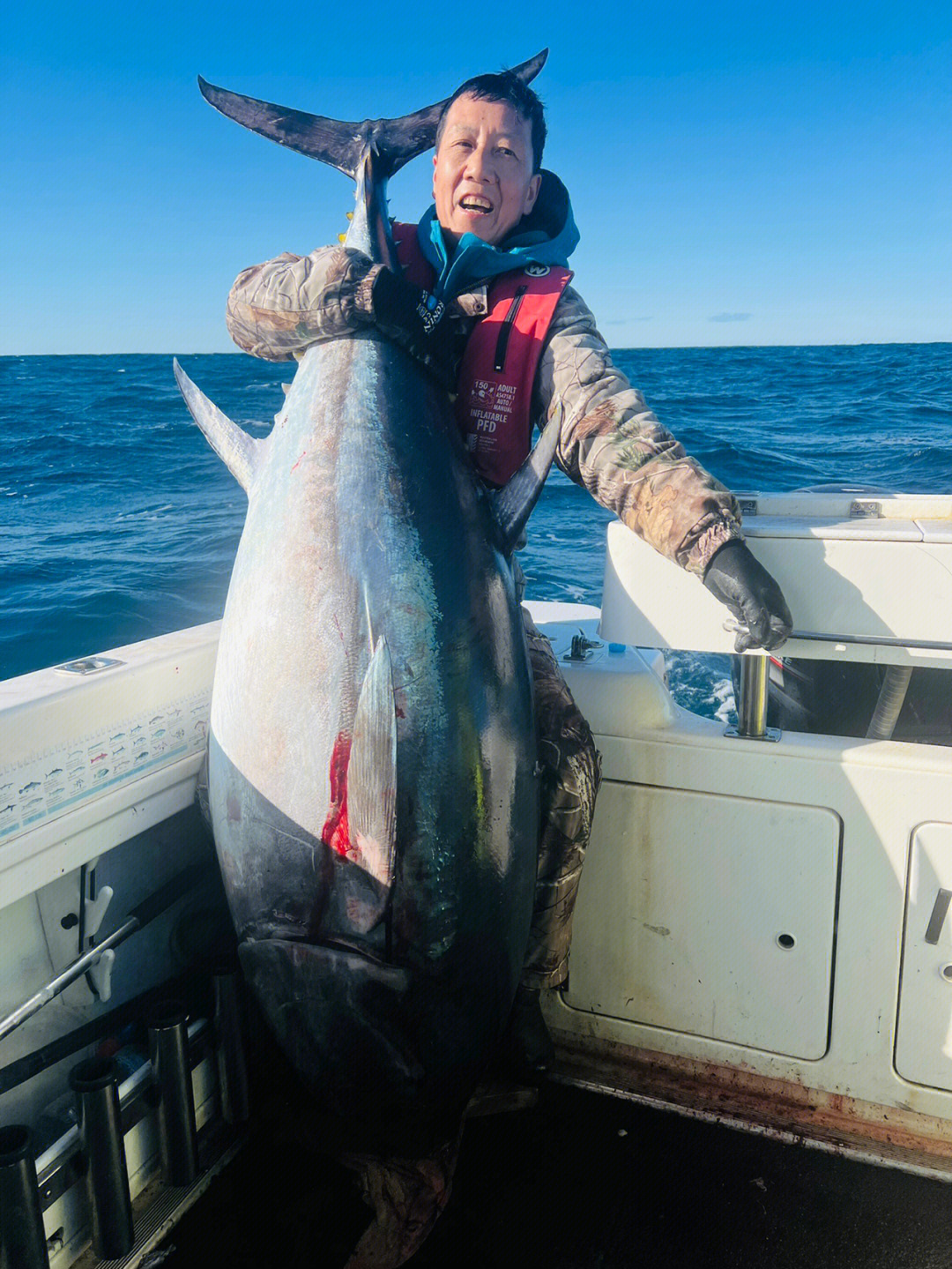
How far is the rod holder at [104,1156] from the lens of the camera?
153 cm

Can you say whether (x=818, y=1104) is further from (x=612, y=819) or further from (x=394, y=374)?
(x=394, y=374)

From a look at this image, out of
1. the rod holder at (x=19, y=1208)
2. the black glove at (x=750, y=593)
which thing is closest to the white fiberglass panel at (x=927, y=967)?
the black glove at (x=750, y=593)

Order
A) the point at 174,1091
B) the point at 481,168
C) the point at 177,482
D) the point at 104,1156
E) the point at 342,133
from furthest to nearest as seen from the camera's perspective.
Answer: the point at 177,482 → the point at 342,133 → the point at 481,168 → the point at 174,1091 → the point at 104,1156

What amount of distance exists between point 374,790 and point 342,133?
6.26 feet

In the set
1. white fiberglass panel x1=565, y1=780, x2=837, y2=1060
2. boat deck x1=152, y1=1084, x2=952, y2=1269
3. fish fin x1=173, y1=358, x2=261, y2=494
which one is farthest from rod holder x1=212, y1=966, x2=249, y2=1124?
fish fin x1=173, y1=358, x2=261, y2=494

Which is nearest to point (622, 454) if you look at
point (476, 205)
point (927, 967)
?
point (476, 205)

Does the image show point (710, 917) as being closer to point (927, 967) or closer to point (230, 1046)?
point (927, 967)

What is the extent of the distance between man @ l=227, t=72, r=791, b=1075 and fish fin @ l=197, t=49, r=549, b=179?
0.45 ft

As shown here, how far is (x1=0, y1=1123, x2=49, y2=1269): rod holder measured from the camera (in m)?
1.38

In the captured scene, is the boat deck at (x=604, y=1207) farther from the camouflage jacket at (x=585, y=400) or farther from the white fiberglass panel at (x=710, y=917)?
the camouflage jacket at (x=585, y=400)

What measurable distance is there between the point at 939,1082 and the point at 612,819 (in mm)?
876

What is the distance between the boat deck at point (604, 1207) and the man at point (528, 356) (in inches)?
10.0

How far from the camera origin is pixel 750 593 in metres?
1.74

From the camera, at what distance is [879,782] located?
1899 mm
